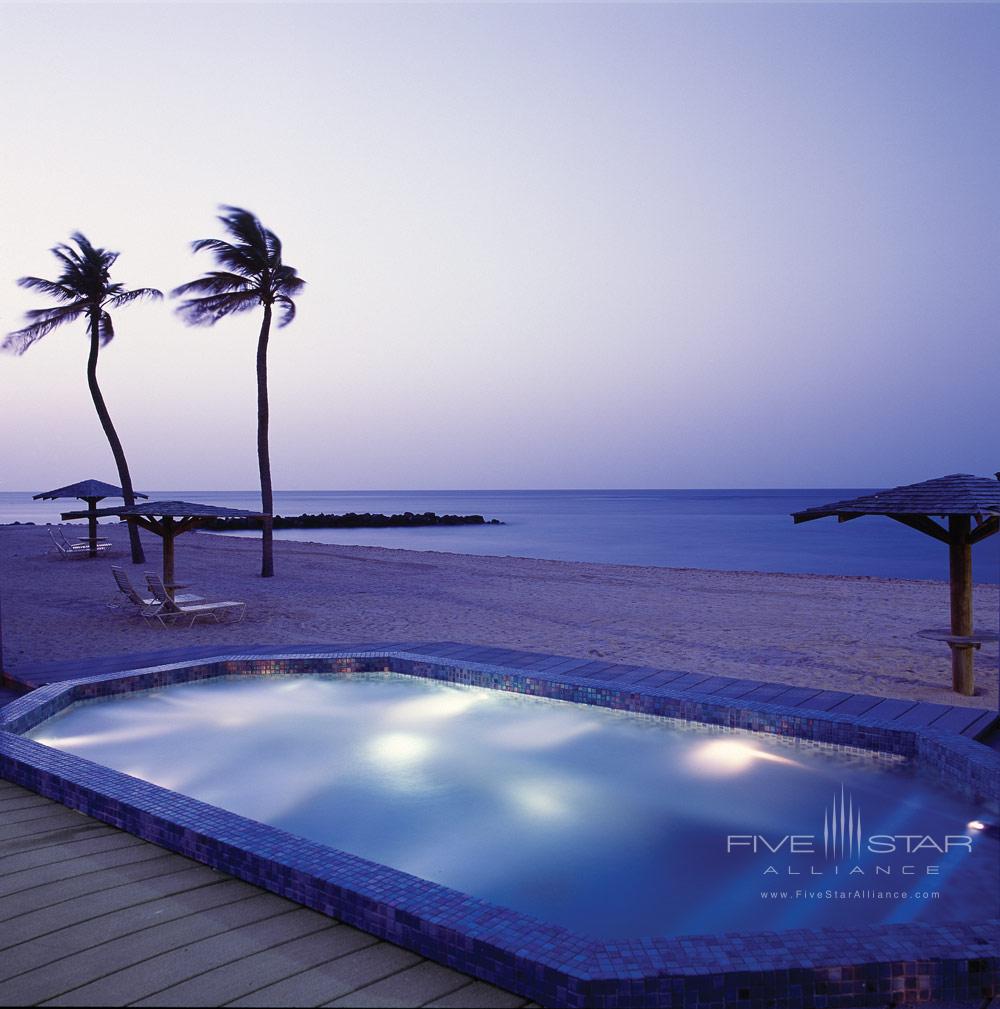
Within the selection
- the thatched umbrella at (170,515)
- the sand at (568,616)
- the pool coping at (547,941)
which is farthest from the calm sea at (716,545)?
the pool coping at (547,941)

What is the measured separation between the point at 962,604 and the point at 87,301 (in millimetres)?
18635

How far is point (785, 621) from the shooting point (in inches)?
430

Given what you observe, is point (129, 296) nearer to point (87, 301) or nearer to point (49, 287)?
point (87, 301)

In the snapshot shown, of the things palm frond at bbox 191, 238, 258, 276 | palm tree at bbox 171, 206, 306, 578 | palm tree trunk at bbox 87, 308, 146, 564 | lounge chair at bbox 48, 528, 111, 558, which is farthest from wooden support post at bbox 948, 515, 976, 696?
lounge chair at bbox 48, 528, 111, 558

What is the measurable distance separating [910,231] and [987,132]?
687cm

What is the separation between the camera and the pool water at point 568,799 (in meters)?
3.62

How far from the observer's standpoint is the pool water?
362 centimetres

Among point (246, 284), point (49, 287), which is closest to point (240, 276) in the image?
point (246, 284)

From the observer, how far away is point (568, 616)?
11250mm

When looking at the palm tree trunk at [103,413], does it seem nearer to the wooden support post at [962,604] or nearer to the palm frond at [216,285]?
the palm frond at [216,285]

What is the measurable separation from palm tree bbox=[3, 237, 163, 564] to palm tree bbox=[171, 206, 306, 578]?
12.1ft

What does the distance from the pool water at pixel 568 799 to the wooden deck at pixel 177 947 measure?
135cm

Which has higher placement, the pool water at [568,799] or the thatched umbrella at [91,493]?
the thatched umbrella at [91,493]

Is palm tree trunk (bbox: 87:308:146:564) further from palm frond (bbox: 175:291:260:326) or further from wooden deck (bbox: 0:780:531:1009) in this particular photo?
wooden deck (bbox: 0:780:531:1009)
